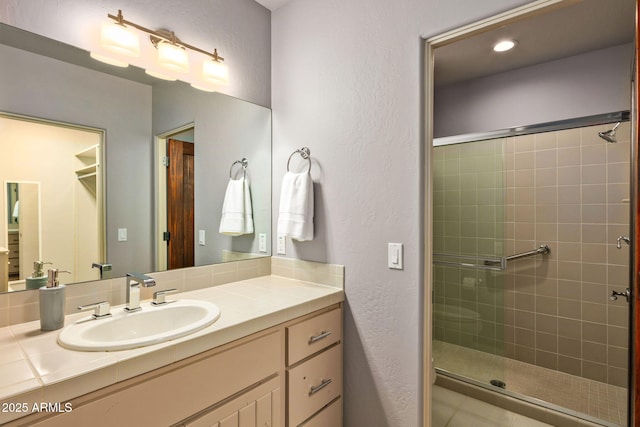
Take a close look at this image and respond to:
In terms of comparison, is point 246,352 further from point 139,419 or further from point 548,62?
point 548,62

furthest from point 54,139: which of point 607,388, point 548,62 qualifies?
point 607,388

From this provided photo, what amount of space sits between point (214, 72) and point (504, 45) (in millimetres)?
1944

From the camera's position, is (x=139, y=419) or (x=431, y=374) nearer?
(x=139, y=419)

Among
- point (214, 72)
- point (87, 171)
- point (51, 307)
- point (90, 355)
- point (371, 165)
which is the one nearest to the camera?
point (90, 355)

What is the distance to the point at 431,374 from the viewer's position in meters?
1.49

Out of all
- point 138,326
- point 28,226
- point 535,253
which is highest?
point 28,226

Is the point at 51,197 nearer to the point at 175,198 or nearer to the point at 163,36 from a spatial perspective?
the point at 175,198

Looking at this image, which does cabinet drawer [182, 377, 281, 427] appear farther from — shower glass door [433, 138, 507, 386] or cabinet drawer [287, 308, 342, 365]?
shower glass door [433, 138, 507, 386]

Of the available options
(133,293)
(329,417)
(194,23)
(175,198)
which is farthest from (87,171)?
(329,417)

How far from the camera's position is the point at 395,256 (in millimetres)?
1506

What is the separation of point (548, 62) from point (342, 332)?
251cm

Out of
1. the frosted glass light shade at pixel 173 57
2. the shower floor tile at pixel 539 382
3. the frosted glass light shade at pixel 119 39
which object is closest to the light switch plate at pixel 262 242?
the frosted glass light shade at pixel 173 57

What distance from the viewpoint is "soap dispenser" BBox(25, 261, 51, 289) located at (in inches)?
46.8

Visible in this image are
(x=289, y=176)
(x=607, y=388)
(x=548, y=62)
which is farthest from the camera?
(x=548, y=62)
